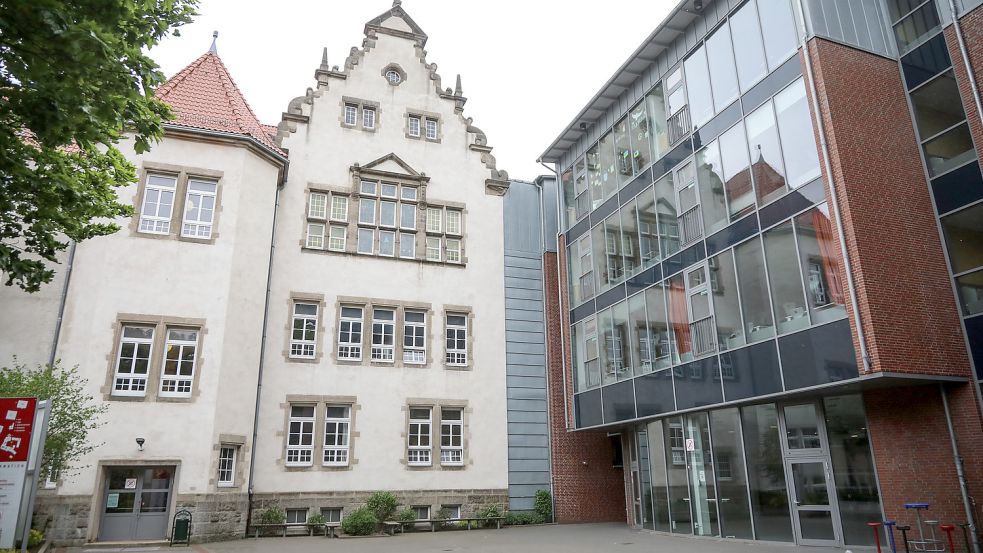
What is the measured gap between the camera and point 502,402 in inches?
951

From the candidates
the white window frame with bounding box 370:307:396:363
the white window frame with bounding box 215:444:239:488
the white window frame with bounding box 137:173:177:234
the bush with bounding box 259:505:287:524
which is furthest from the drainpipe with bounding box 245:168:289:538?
the white window frame with bounding box 370:307:396:363

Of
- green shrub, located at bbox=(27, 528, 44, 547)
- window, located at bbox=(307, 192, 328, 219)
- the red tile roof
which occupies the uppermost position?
the red tile roof

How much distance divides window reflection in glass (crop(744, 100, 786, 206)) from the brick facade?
10198 mm

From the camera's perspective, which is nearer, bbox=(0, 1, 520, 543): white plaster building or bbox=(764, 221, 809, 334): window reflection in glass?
bbox=(764, 221, 809, 334): window reflection in glass

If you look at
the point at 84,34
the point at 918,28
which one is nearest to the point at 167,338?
the point at 84,34

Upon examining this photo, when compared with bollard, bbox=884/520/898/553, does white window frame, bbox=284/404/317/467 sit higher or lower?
higher

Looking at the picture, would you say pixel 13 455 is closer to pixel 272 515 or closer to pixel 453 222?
pixel 272 515

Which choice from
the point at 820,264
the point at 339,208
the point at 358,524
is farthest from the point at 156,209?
the point at 820,264

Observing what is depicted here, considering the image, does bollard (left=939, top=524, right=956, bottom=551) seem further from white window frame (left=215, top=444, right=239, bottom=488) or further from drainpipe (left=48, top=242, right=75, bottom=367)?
drainpipe (left=48, top=242, right=75, bottom=367)

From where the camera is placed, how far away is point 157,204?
19719 mm

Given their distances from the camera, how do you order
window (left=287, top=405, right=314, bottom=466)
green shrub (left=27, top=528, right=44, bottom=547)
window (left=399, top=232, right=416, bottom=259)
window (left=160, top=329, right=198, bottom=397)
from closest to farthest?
green shrub (left=27, top=528, right=44, bottom=547) → window (left=160, top=329, right=198, bottom=397) → window (left=287, top=405, right=314, bottom=466) → window (left=399, top=232, right=416, bottom=259)

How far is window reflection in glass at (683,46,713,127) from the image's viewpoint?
696 inches

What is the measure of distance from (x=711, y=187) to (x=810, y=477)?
727 centimetres

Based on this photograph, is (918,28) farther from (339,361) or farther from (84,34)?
(339,361)
